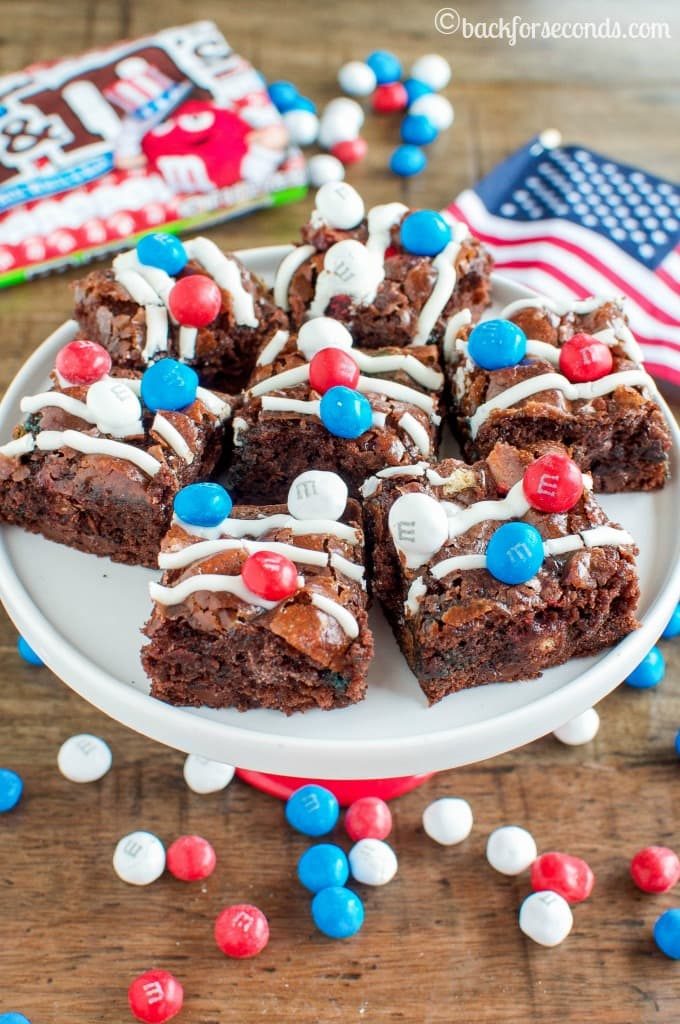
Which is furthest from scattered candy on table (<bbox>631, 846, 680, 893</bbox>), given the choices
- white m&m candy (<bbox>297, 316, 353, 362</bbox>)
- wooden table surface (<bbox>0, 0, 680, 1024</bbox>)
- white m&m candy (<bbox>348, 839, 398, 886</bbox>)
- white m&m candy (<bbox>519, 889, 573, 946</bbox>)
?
white m&m candy (<bbox>297, 316, 353, 362</bbox>)

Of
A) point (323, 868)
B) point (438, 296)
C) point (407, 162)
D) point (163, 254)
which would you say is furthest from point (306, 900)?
point (407, 162)

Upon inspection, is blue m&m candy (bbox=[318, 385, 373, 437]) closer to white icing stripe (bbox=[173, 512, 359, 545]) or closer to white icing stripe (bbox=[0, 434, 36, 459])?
white icing stripe (bbox=[173, 512, 359, 545])

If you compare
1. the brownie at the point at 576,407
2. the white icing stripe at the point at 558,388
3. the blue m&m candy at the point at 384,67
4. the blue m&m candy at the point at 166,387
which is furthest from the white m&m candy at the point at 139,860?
the blue m&m candy at the point at 384,67

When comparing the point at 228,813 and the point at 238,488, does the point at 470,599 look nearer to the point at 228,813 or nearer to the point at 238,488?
the point at 238,488

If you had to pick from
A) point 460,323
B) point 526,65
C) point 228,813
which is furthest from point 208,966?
point 526,65

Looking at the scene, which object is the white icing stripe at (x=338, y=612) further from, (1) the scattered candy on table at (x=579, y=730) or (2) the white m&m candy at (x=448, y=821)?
(1) the scattered candy on table at (x=579, y=730)

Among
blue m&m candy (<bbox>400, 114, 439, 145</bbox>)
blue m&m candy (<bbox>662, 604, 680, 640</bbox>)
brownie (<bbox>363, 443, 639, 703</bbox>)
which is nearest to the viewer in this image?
brownie (<bbox>363, 443, 639, 703</bbox>)
